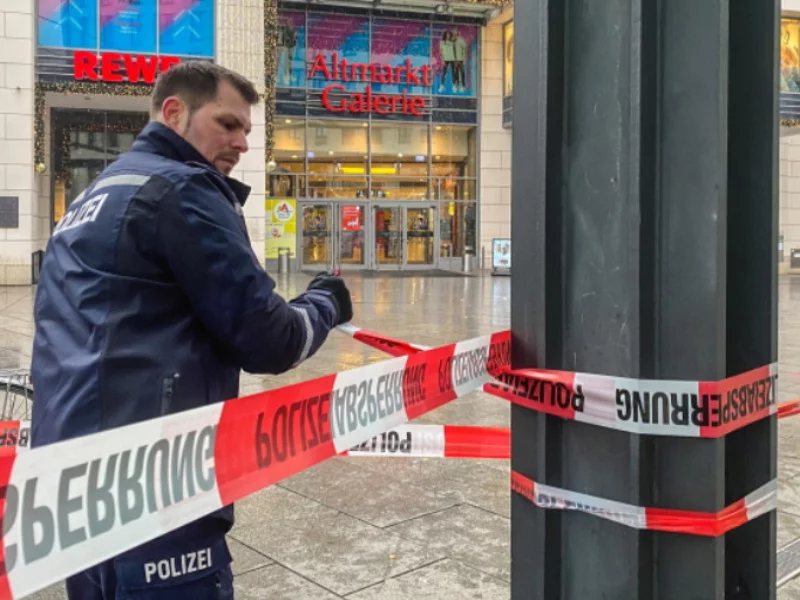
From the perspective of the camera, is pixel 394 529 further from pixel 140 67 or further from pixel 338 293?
pixel 140 67

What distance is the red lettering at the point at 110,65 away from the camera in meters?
21.4

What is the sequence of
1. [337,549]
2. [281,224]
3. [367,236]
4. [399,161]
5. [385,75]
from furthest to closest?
1. [399,161]
2. [367,236]
3. [385,75]
4. [281,224]
5. [337,549]

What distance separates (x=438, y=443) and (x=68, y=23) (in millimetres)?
20387

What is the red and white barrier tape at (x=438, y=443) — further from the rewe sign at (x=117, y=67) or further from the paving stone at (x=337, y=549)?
the rewe sign at (x=117, y=67)

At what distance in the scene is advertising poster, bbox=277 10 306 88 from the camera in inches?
1108

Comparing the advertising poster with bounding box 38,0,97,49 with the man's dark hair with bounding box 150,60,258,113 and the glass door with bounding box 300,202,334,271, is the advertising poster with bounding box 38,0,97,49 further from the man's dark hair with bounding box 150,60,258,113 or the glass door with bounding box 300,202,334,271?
the man's dark hair with bounding box 150,60,258,113

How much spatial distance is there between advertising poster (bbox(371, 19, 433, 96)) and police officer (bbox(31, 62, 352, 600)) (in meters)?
27.9

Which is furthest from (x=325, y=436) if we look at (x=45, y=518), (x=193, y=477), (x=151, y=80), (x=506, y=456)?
(x=151, y=80)

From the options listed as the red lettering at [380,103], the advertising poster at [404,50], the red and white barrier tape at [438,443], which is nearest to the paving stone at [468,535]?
the red and white barrier tape at [438,443]

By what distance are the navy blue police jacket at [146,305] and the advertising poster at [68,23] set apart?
21653 millimetres

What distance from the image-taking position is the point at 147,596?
199 cm

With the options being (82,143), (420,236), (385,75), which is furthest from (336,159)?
(82,143)

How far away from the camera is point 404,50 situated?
29.0 metres

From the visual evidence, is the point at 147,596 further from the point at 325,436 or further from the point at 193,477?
the point at 325,436
